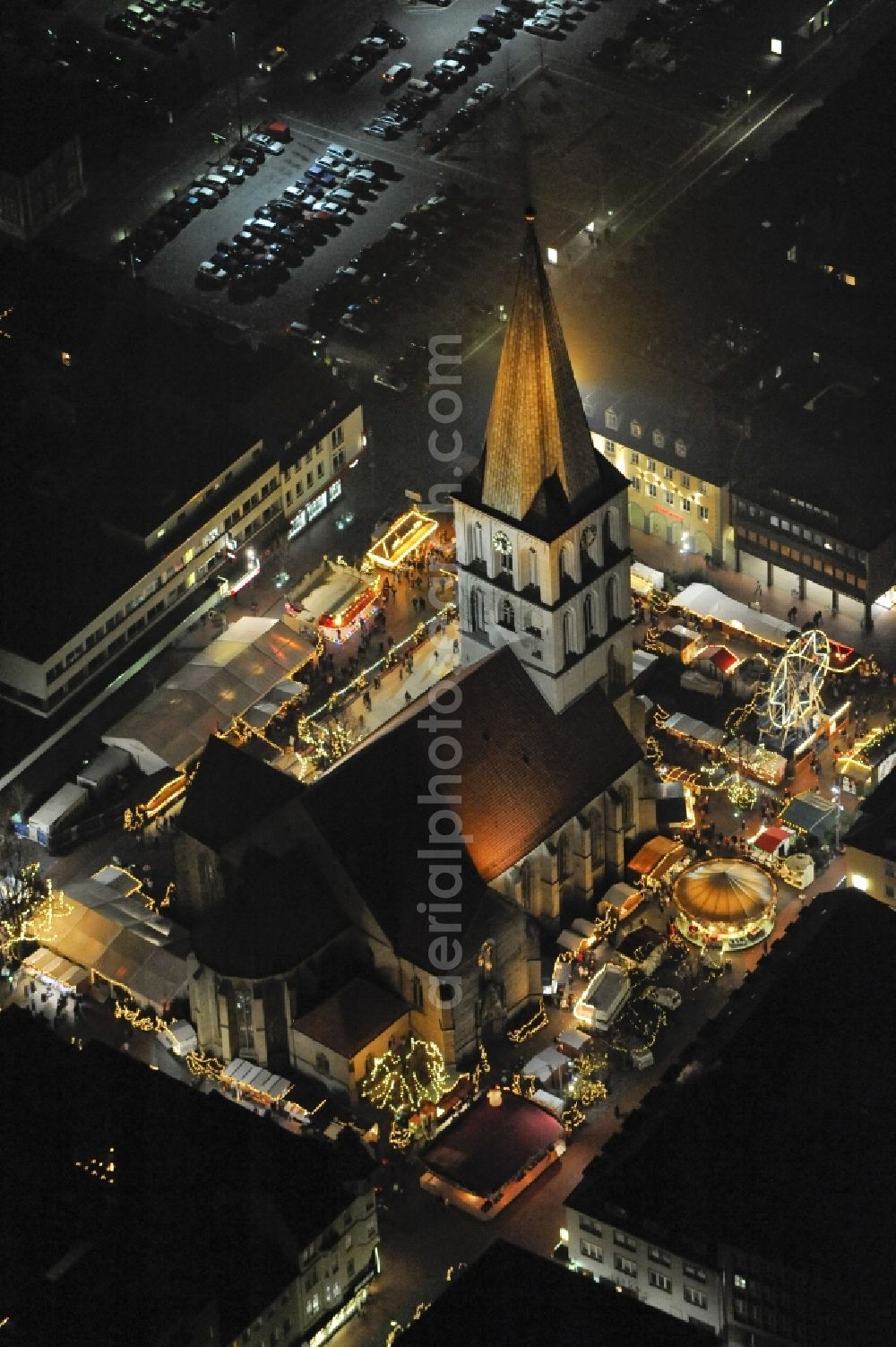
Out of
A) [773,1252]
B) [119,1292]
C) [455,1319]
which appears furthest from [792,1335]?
[119,1292]

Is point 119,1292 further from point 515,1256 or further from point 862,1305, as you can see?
point 862,1305

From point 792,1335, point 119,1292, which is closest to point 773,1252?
point 792,1335

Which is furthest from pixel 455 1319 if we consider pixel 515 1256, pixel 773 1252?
pixel 773 1252

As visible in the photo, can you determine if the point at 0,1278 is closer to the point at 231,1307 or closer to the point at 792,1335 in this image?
the point at 231,1307

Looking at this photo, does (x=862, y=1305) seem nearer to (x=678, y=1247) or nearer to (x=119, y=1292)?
(x=678, y=1247)
